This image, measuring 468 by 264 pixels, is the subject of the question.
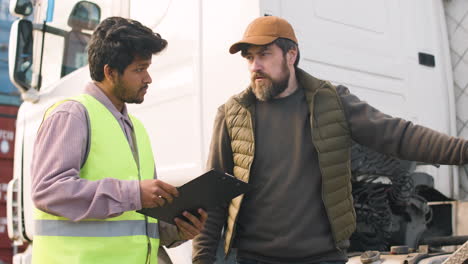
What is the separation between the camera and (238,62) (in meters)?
2.47

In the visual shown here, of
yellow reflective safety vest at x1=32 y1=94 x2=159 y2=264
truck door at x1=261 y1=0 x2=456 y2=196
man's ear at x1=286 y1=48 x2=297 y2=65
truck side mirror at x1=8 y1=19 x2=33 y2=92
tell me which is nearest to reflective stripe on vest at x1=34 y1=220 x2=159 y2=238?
yellow reflective safety vest at x1=32 y1=94 x2=159 y2=264

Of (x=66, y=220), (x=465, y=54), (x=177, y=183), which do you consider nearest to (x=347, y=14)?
(x=465, y=54)

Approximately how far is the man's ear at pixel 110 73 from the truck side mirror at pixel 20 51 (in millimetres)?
1885

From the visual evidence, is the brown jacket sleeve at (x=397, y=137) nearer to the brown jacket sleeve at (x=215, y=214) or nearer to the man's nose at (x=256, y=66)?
the man's nose at (x=256, y=66)

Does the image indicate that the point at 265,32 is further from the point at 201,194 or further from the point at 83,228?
the point at 83,228

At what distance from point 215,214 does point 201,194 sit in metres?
0.50

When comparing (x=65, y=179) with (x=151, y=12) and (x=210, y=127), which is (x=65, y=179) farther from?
(x=151, y=12)

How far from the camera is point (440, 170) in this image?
118 inches

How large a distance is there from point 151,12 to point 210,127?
79 centimetres

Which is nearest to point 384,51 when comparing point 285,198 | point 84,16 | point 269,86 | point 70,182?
point 269,86

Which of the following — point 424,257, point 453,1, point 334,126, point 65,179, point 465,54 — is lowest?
point 424,257

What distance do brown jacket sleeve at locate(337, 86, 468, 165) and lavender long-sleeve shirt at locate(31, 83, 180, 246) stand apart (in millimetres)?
810

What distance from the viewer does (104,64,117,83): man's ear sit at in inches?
65.3

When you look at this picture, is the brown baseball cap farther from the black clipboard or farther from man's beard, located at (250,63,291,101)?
the black clipboard
